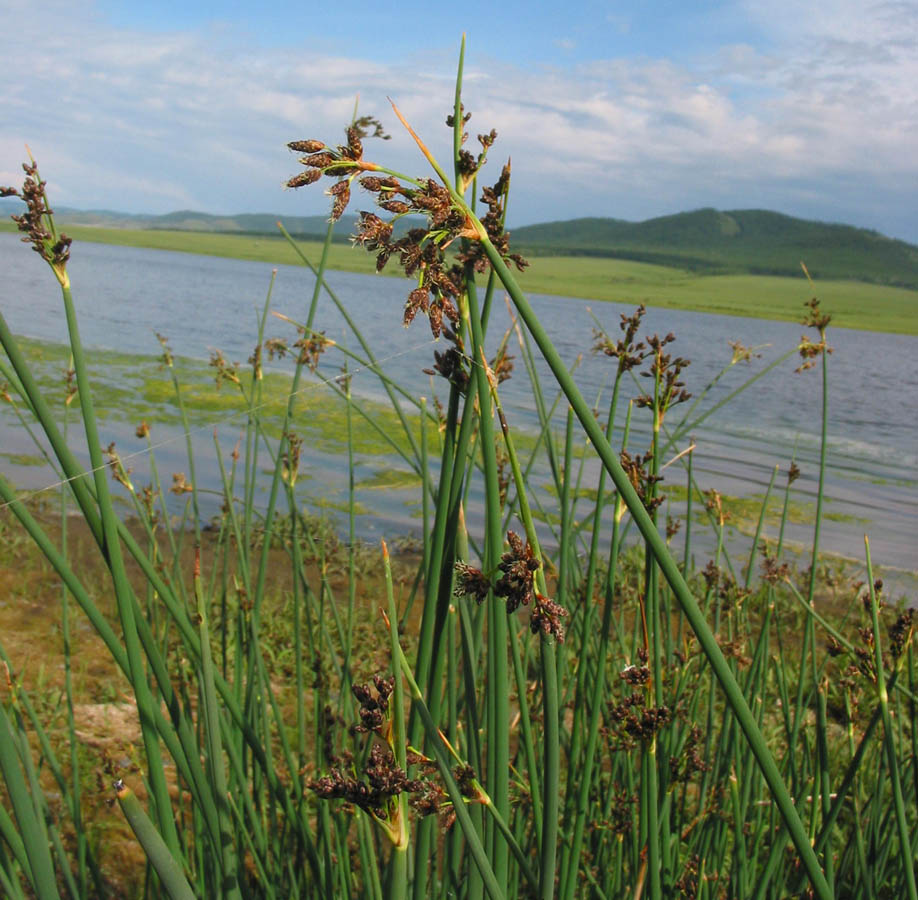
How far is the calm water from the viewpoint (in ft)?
23.3

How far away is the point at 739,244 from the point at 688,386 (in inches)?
3565

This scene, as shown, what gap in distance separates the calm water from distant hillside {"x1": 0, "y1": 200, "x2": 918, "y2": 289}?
44458mm

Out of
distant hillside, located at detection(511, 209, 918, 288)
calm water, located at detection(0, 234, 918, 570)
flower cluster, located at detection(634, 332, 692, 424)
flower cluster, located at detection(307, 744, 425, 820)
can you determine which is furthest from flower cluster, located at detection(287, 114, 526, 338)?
distant hillside, located at detection(511, 209, 918, 288)

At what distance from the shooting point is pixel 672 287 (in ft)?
182

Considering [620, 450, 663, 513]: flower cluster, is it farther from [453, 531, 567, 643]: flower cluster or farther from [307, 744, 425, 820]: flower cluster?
[307, 744, 425, 820]: flower cluster

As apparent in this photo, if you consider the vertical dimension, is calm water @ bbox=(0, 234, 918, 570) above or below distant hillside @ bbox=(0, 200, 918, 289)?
below

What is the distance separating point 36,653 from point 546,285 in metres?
48.3

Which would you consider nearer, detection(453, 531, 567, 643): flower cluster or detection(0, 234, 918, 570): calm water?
detection(453, 531, 567, 643): flower cluster

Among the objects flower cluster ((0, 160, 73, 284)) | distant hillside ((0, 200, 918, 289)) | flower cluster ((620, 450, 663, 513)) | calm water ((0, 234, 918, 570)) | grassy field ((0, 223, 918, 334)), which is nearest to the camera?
flower cluster ((0, 160, 73, 284))

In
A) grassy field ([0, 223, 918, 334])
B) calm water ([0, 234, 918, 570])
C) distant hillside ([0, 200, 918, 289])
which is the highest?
distant hillside ([0, 200, 918, 289])

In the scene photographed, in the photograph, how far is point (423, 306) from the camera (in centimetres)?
57

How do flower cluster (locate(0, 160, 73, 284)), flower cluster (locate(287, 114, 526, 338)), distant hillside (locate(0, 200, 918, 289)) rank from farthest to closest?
distant hillside (locate(0, 200, 918, 289))
flower cluster (locate(0, 160, 73, 284))
flower cluster (locate(287, 114, 526, 338))

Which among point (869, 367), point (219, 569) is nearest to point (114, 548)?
point (219, 569)

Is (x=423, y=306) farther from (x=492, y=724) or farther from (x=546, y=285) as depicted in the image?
(x=546, y=285)
